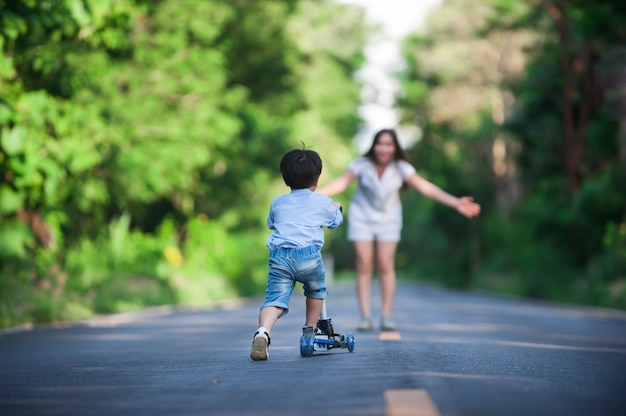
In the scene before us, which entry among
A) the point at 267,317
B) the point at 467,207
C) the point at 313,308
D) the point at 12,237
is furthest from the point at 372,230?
the point at 12,237

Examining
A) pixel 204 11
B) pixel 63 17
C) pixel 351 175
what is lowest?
pixel 351 175

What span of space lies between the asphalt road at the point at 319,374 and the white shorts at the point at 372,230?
98 centimetres

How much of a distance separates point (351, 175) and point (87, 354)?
11.3ft

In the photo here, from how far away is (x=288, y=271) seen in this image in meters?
8.63

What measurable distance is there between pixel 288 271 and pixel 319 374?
1.47 m

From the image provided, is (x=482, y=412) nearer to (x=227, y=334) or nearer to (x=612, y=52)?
(x=227, y=334)

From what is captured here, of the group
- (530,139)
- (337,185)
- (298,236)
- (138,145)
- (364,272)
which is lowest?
(364,272)

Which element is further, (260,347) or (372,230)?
(372,230)

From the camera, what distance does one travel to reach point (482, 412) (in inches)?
224

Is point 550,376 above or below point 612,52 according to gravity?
below

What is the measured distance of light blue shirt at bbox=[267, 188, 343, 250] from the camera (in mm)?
8680

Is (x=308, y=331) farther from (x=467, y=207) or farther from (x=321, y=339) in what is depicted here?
(x=467, y=207)

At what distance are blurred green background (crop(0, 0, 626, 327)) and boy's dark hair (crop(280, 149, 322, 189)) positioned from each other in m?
4.73

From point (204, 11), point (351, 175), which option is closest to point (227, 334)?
point (351, 175)
